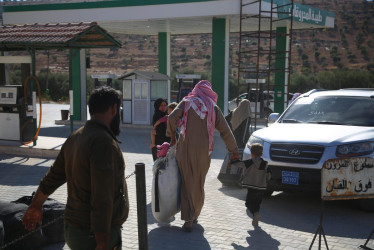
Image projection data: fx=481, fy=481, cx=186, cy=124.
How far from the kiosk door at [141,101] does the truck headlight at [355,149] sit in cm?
1261

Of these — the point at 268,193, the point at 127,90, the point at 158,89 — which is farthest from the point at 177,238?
the point at 127,90

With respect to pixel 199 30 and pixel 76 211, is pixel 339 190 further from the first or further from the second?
pixel 199 30

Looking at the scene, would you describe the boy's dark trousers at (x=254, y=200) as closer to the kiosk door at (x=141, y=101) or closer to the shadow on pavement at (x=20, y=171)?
the shadow on pavement at (x=20, y=171)

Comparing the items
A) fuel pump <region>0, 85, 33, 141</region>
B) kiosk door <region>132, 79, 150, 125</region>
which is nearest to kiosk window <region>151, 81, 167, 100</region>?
kiosk door <region>132, 79, 150, 125</region>

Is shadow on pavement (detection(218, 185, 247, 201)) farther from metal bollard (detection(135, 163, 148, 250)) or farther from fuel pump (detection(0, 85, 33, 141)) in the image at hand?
fuel pump (detection(0, 85, 33, 141))

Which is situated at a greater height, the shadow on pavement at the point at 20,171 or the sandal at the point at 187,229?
the sandal at the point at 187,229

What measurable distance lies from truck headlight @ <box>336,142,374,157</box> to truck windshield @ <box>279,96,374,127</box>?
0.85 meters

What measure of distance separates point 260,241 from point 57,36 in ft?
25.0

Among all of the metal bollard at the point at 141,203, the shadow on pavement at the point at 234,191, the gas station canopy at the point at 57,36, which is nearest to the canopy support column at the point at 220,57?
the gas station canopy at the point at 57,36

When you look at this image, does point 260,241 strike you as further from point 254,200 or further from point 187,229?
point 187,229

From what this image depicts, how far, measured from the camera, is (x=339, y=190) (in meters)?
5.24

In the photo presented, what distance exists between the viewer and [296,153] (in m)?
7.07

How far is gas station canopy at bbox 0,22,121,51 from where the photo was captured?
1118cm

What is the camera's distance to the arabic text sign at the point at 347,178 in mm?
5117
